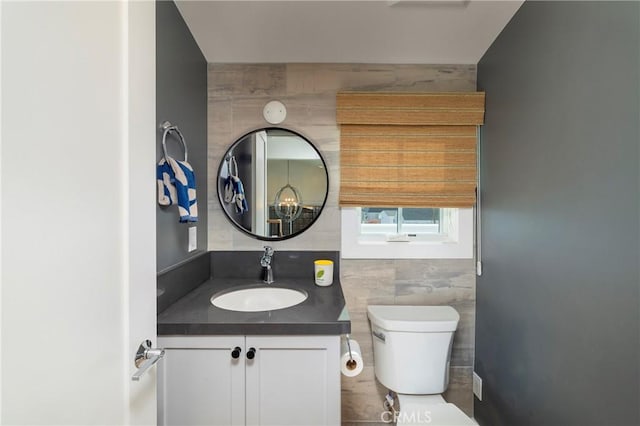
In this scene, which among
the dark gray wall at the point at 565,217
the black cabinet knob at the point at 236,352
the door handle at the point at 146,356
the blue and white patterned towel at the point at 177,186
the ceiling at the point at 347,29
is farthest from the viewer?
the ceiling at the point at 347,29

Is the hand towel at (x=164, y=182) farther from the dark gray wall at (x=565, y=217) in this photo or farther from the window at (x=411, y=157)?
the dark gray wall at (x=565, y=217)

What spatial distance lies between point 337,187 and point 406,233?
1.72ft

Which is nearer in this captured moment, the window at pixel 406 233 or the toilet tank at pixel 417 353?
the toilet tank at pixel 417 353

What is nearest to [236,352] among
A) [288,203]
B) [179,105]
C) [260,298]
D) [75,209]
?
[260,298]

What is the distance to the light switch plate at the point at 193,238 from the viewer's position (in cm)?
149

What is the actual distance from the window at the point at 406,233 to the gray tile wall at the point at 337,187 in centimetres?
6

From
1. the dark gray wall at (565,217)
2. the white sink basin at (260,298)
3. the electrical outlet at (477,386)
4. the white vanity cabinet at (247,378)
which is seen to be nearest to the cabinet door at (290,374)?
the white vanity cabinet at (247,378)

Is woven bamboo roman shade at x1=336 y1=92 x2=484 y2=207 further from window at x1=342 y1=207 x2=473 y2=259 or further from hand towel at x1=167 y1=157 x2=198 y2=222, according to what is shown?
hand towel at x1=167 y1=157 x2=198 y2=222

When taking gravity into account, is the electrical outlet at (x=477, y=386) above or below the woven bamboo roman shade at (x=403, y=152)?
below

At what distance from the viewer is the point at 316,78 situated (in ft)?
5.68

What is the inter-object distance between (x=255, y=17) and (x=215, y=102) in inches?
22.1

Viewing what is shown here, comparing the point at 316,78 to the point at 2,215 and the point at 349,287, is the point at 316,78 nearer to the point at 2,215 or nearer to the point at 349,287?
the point at 349,287

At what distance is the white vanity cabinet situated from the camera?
107 centimetres

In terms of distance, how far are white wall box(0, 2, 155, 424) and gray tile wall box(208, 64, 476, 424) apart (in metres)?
0.98
